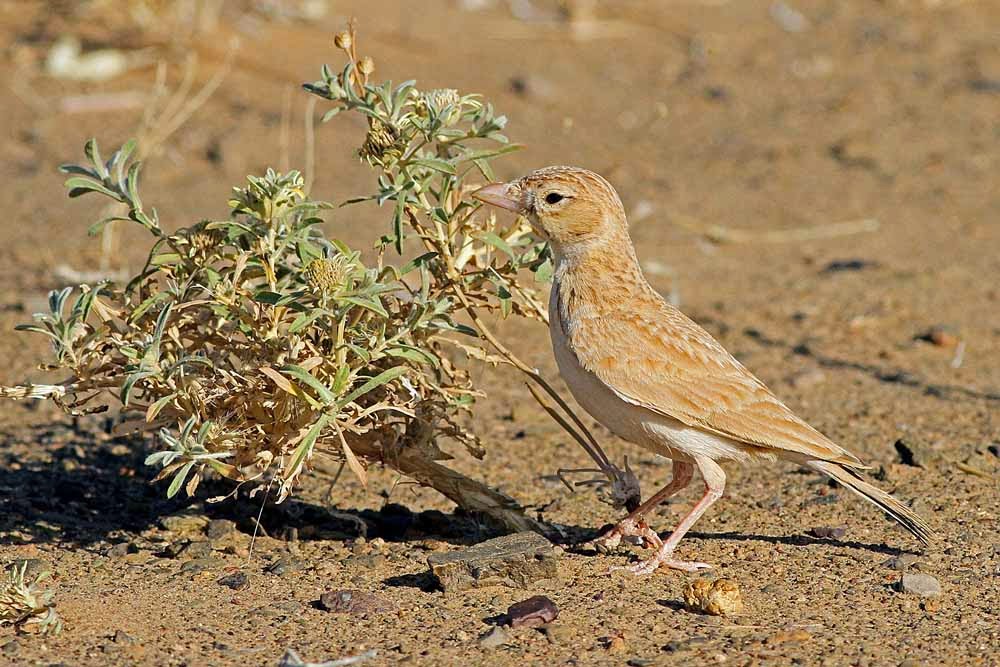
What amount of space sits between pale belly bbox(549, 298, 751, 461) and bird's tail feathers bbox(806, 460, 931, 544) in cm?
25

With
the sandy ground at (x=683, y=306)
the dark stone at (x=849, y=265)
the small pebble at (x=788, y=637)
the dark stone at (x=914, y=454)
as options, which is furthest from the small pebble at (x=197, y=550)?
the dark stone at (x=849, y=265)

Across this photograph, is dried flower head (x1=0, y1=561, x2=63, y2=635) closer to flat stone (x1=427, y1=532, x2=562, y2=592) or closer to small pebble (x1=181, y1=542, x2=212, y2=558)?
small pebble (x1=181, y1=542, x2=212, y2=558)

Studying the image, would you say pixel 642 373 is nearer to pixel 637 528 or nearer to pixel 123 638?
pixel 637 528

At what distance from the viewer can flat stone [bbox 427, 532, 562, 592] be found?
4.03m

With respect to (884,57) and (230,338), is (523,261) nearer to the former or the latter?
(230,338)

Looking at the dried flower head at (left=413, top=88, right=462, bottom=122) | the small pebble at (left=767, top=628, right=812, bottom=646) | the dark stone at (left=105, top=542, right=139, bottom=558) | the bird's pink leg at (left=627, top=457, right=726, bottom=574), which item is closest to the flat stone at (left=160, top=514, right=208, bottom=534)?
the dark stone at (left=105, top=542, right=139, bottom=558)

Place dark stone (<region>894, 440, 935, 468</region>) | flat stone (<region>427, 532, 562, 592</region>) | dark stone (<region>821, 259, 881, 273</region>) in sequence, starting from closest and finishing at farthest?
1. flat stone (<region>427, 532, 562, 592</region>)
2. dark stone (<region>894, 440, 935, 468</region>)
3. dark stone (<region>821, 259, 881, 273</region>)

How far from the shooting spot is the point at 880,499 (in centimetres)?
418

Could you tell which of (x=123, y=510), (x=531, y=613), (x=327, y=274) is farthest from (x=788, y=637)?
(x=123, y=510)

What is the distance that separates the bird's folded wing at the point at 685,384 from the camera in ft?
13.6

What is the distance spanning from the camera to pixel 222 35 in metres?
10.8

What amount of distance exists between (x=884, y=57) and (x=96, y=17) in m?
6.57

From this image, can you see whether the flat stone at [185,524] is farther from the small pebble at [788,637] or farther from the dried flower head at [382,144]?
the small pebble at [788,637]

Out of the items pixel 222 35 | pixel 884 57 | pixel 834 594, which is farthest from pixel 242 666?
pixel 884 57
